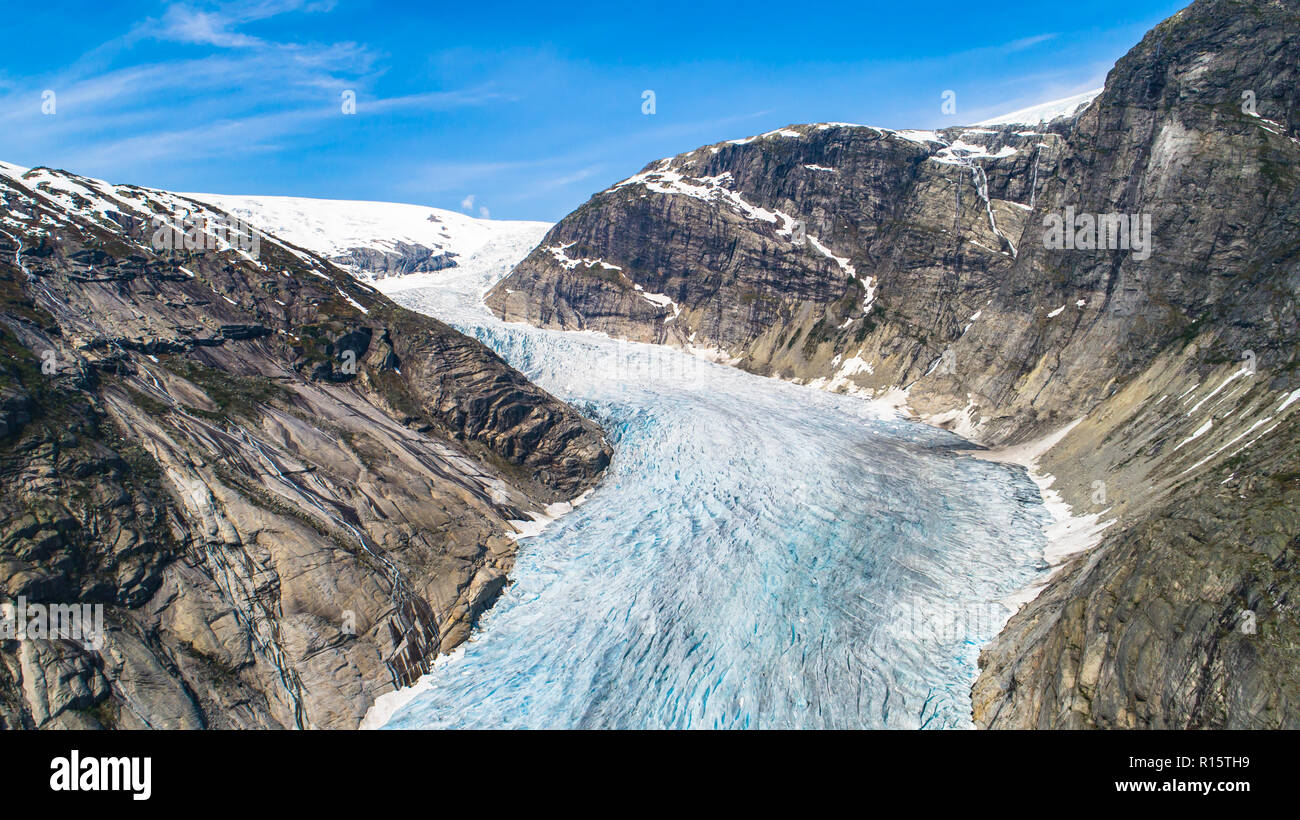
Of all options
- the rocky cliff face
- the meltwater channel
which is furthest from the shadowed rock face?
the rocky cliff face

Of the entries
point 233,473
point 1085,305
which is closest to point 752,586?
point 233,473

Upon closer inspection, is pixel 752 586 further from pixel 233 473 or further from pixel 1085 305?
pixel 1085 305

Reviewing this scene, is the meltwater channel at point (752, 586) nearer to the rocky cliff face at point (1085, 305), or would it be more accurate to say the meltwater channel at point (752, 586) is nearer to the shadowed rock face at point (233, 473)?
the shadowed rock face at point (233, 473)

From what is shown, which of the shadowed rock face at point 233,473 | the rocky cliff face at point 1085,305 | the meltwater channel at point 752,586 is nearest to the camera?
the rocky cliff face at point 1085,305

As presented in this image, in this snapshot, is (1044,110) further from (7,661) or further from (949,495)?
(7,661)

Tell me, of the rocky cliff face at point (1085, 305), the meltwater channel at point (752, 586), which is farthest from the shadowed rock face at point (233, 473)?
the rocky cliff face at point (1085, 305)

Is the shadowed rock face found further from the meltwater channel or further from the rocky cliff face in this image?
the rocky cliff face
